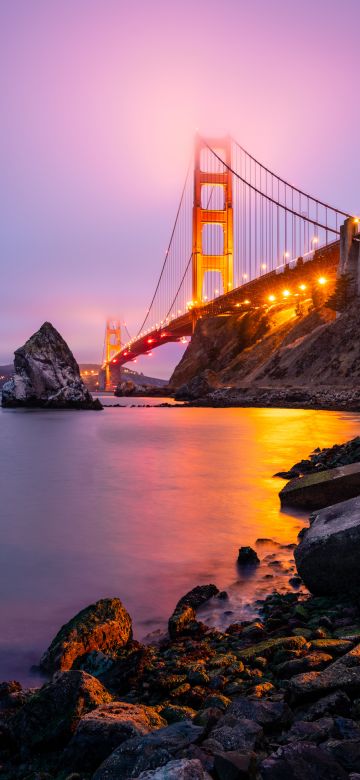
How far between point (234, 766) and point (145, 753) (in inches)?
15.5

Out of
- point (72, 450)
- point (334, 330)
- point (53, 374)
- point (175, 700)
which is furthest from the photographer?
point (334, 330)

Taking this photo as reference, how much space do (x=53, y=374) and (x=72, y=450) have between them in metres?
Result: 19.2

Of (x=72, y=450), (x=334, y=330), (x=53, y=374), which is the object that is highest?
(x=334, y=330)

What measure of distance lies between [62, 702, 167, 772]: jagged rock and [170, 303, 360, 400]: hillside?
39.9 meters

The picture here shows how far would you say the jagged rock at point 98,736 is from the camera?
7.52 ft

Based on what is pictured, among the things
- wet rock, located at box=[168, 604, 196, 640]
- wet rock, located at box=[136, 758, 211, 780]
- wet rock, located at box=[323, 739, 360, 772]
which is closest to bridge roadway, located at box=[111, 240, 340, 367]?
wet rock, located at box=[168, 604, 196, 640]

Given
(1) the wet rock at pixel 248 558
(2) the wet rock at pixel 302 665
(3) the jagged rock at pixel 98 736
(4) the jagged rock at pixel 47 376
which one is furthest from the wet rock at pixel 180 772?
(4) the jagged rock at pixel 47 376

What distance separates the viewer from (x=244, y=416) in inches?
1329

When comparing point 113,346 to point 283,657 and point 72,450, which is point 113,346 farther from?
point 283,657

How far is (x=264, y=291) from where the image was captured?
61.1m

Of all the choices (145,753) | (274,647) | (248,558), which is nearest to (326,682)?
(274,647)

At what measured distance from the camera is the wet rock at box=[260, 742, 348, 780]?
1.83 metres

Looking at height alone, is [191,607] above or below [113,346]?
below

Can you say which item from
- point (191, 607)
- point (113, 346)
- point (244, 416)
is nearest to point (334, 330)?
point (244, 416)
